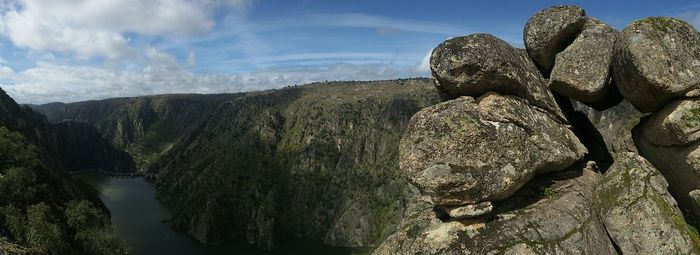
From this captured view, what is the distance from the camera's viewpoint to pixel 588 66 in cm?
2098

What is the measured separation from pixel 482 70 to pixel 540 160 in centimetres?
443

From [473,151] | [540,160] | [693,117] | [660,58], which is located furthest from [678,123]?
[473,151]

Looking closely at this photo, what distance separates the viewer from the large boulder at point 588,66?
20781 mm

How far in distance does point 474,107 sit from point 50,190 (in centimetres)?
10795

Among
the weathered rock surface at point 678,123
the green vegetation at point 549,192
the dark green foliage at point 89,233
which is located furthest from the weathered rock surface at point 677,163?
the dark green foliage at point 89,233

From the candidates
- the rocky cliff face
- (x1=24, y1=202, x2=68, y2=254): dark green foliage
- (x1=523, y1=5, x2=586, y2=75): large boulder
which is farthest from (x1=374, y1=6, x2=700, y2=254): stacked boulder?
(x1=24, y1=202, x2=68, y2=254): dark green foliage

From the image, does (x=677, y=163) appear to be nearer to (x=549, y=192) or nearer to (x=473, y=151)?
(x=549, y=192)

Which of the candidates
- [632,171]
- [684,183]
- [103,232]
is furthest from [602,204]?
[103,232]

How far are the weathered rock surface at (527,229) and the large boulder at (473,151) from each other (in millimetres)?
953

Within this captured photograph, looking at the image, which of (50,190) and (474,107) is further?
(50,190)

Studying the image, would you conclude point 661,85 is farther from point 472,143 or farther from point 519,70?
point 472,143

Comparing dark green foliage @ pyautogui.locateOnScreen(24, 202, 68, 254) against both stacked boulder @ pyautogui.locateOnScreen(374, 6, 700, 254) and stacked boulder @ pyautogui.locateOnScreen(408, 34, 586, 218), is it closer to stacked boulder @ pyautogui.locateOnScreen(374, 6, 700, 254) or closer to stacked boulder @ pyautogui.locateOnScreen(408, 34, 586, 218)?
stacked boulder @ pyautogui.locateOnScreen(408, 34, 586, 218)

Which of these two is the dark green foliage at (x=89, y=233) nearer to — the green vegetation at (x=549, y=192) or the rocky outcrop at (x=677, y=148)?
the green vegetation at (x=549, y=192)

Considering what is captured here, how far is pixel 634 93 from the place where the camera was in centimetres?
1934
